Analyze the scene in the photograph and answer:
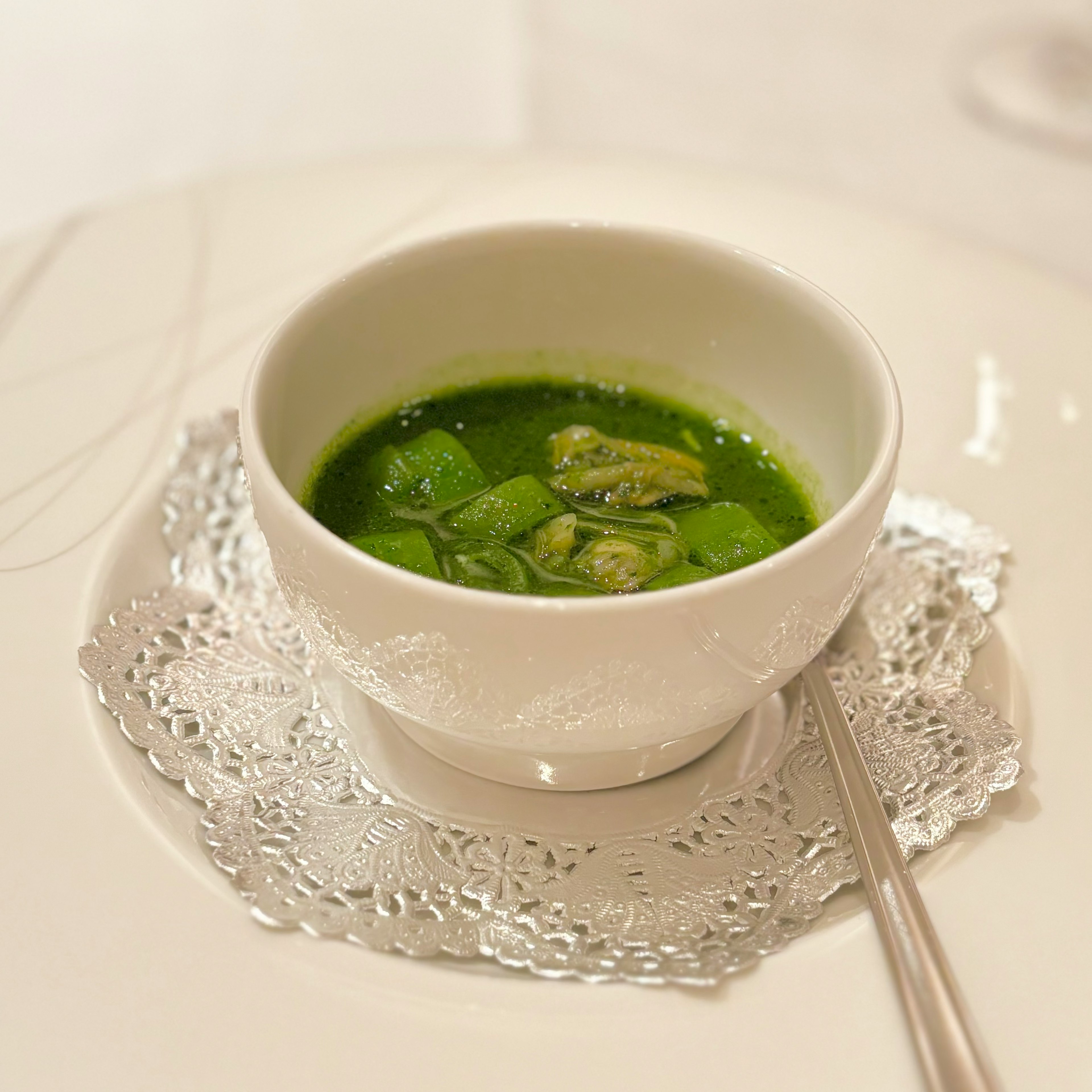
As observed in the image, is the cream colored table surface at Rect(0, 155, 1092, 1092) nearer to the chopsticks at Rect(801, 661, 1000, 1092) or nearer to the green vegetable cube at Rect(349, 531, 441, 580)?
the chopsticks at Rect(801, 661, 1000, 1092)

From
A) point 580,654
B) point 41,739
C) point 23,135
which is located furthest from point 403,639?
point 23,135

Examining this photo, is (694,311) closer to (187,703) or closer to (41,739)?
(187,703)

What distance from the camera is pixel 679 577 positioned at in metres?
1.42

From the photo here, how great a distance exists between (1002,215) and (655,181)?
3.50ft

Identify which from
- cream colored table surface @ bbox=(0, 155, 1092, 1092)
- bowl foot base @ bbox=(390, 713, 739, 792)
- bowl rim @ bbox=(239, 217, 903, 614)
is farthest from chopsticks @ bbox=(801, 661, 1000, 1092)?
bowl rim @ bbox=(239, 217, 903, 614)

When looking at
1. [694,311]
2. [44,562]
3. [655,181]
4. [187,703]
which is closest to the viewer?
[187,703]

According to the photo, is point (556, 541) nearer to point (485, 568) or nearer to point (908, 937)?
point (485, 568)

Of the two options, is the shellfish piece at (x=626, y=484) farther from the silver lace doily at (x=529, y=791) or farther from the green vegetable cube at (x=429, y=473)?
the silver lace doily at (x=529, y=791)

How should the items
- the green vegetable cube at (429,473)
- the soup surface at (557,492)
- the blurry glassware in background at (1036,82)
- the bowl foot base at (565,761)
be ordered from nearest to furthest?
the bowl foot base at (565,761), the soup surface at (557,492), the green vegetable cube at (429,473), the blurry glassware in background at (1036,82)

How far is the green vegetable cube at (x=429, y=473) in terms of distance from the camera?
1.64 metres

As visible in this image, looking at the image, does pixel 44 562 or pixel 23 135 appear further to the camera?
pixel 23 135

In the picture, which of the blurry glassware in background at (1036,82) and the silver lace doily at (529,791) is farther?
the blurry glassware in background at (1036,82)

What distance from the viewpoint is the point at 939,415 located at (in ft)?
6.37

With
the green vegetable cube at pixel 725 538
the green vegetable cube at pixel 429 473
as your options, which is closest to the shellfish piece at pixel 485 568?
the green vegetable cube at pixel 429 473
